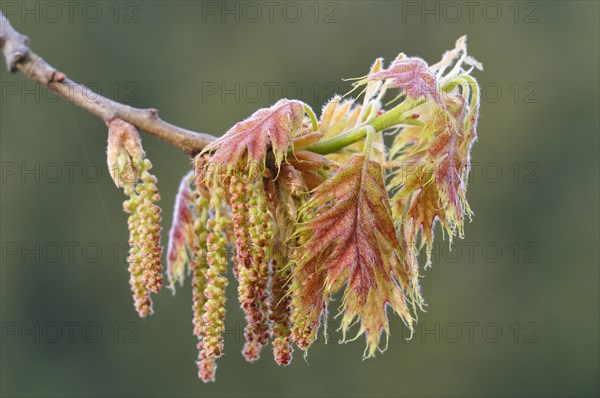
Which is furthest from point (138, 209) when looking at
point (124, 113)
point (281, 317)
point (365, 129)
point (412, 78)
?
point (412, 78)

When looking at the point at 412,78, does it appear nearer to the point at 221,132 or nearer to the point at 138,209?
the point at 138,209

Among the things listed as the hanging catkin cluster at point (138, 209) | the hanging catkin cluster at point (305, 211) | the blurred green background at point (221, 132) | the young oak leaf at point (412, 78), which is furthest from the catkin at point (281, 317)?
the blurred green background at point (221, 132)

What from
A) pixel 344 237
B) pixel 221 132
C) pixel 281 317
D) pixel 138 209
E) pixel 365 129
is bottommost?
pixel 281 317

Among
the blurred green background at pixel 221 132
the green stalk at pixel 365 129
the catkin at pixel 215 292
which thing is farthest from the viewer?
the blurred green background at pixel 221 132

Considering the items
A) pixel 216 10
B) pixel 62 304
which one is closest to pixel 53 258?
pixel 62 304

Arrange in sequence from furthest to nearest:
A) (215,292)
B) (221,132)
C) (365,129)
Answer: (221,132) → (365,129) → (215,292)

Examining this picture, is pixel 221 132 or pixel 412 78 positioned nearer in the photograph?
pixel 412 78

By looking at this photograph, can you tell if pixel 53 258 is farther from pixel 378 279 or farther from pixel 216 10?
pixel 378 279

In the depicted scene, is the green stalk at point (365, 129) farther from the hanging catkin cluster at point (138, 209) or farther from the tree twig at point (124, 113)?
the hanging catkin cluster at point (138, 209)
